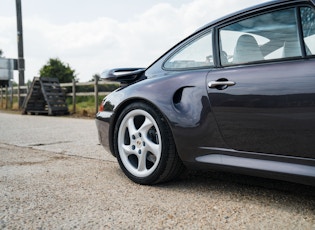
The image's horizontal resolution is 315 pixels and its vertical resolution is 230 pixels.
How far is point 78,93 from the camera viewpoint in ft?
44.4

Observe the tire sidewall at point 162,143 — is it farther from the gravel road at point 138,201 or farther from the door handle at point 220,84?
the door handle at point 220,84

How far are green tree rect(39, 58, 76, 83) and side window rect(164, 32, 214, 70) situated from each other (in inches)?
688

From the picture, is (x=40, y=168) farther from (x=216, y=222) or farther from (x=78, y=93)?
(x=78, y=93)

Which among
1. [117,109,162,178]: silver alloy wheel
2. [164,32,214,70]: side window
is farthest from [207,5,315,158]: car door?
[117,109,162,178]: silver alloy wheel

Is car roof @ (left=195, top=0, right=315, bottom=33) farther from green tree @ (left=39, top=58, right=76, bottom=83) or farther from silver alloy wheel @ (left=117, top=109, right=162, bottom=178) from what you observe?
green tree @ (left=39, top=58, right=76, bottom=83)

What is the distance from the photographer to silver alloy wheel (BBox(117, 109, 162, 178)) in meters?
2.89

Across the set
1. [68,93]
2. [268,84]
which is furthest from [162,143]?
[68,93]

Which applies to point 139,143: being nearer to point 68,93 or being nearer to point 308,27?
point 308,27

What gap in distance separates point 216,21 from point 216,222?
4.75 feet

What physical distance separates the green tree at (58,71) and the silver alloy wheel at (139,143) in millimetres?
17261

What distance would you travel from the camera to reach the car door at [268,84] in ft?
6.98

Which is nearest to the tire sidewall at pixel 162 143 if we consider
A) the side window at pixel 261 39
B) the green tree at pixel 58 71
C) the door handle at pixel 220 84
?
the door handle at pixel 220 84

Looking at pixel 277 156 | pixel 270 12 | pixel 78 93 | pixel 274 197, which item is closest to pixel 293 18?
pixel 270 12

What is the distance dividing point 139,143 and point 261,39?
1.21 m
